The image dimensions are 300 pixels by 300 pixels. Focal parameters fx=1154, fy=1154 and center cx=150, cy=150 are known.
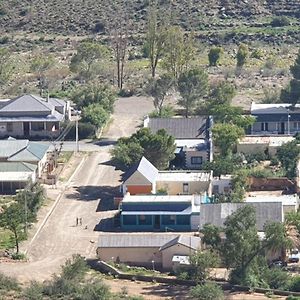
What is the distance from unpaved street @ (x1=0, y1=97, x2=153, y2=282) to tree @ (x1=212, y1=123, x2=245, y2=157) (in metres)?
5.48

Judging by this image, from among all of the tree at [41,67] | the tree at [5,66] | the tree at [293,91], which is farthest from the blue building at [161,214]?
the tree at [5,66]

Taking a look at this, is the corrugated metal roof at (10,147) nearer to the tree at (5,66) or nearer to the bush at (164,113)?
the bush at (164,113)

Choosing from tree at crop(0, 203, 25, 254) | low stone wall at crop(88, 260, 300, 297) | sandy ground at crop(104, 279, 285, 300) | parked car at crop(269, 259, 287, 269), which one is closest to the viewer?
sandy ground at crop(104, 279, 285, 300)

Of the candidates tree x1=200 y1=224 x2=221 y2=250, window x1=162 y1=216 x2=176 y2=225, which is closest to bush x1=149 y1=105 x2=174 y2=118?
window x1=162 y1=216 x2=176 y2=225

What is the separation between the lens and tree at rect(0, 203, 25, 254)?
46438 mm

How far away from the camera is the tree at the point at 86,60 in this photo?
8188 cm

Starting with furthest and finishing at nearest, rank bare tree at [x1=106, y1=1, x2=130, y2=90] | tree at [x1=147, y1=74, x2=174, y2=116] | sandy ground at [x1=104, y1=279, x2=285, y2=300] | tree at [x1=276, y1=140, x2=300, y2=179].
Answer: bare tree at [x1=106, y1=1, x2=130, y2=90], tree at [x1=147, y1=74, x2=174, y2=116], tree at [x1=276, y1=140, x2=300, y2=179], sandy ground at [x1=104, y1=279, x2=285, y2=300]

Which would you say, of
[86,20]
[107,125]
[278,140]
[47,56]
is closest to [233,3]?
[86,20]

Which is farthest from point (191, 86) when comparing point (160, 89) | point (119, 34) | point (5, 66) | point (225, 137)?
point (119, 34)

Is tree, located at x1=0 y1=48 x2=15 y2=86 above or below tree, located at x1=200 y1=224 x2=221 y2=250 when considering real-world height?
above

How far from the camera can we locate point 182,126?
62.2m

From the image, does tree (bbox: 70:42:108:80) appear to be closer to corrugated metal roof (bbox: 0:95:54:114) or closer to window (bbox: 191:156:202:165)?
corrugated metal roof (bbox: 0:95:54:114)

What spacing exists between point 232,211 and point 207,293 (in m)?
7.60

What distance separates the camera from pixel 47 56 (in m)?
89.6
